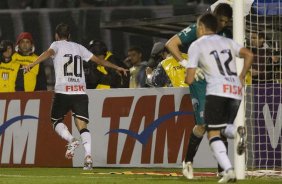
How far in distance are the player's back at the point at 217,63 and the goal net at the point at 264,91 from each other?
2146 millimetres

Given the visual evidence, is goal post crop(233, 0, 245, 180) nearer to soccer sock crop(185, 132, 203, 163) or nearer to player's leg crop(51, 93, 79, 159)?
soccer sock crop(185, 132, 203, 163)

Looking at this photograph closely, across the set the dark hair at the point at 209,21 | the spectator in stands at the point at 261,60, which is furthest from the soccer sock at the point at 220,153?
the spectator in stands at the point at 261,60

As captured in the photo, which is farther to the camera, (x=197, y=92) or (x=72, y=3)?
(x=72, y=3)

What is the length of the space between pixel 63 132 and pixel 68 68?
38.3 inches

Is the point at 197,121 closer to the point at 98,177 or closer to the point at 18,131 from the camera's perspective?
the point at 98,177

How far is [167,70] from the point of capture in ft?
60.4

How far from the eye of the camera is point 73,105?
58.2 ft

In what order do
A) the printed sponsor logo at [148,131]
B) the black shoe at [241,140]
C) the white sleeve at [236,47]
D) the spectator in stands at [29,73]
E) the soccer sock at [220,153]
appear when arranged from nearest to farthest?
the soccer sock at [220,153] < the black shoe at [241,140] < the white sleeve at [236,47] < the printed sponsor logo at [148,131] < the spectator in stands at [29,73]

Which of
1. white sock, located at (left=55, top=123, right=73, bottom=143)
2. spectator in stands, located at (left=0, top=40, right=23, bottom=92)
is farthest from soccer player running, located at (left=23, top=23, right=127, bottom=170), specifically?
spectator in stands, located at (left=0, top=40, right=23, bottom=92)

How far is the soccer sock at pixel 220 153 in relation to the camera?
1320 centimetres

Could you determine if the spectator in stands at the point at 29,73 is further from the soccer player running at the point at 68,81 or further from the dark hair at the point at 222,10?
the dark hair at the point at 222,10

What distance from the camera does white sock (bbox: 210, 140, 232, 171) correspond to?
13203 mm

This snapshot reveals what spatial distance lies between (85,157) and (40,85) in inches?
142

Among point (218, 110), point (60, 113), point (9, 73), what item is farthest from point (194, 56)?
point (9, 73)
